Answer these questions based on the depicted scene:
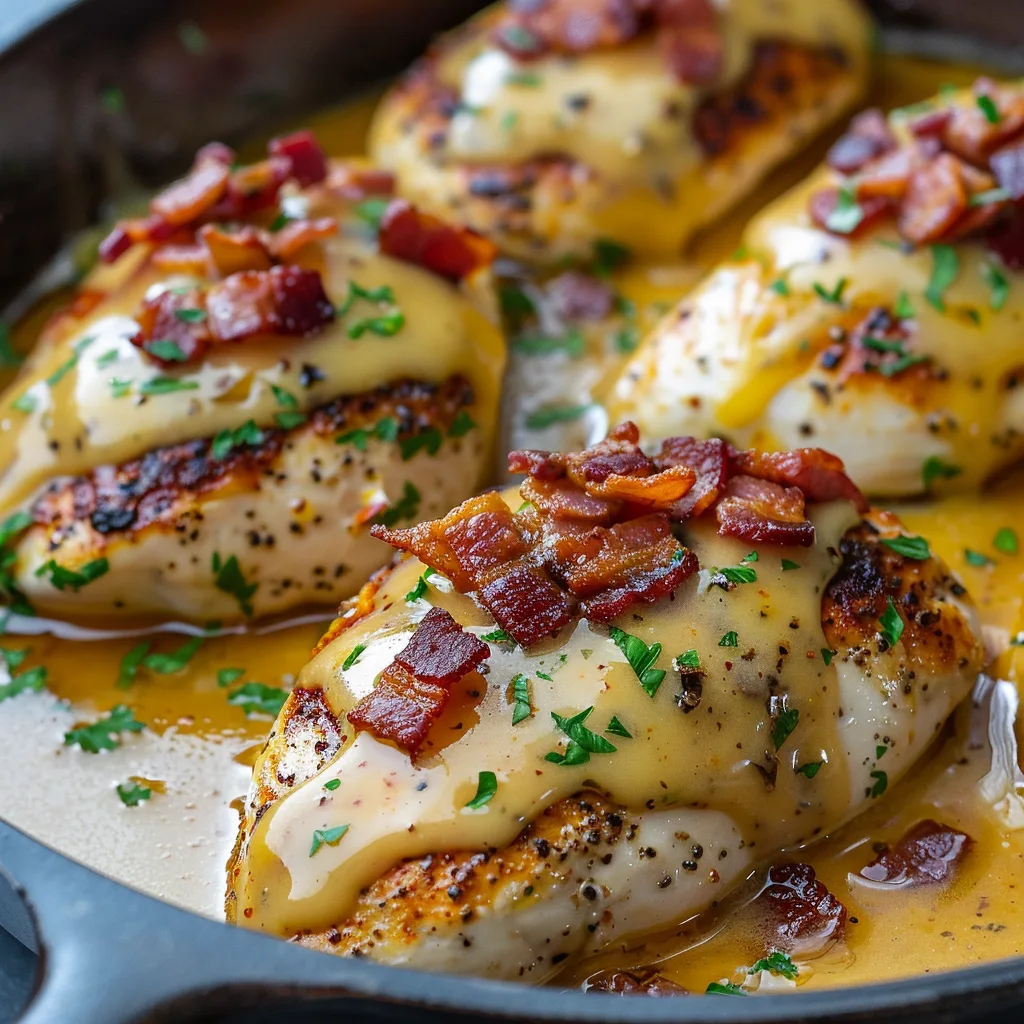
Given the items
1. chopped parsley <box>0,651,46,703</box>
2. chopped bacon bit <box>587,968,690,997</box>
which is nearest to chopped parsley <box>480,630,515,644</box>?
chopped bacon bit <box>587,968,690,997</box>

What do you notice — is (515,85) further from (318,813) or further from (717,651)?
(318,813)

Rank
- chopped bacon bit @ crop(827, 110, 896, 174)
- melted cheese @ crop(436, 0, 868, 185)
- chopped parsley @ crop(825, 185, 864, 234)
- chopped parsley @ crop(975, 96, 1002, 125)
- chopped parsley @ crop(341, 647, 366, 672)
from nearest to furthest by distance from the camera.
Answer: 1. chopped parsley @ crop(341, 647, 366, 672)
2. chopped parsley @ crop(825, 185, 864, 234)
3. chopped parsley @ crop(975, 96, 1002, 125)
4. chopped bacon bit @ crop(827, 110, 896, 174)
5. melted cheese @ crop(436, 0, 868, 185)

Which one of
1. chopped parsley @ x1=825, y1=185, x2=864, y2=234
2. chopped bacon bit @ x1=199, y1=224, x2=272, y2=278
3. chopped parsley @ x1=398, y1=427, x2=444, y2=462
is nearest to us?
chopped parsley @ x1=398, y1=427, x2=444, y2=462

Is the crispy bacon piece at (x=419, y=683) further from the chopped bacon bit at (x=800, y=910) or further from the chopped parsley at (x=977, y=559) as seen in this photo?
the chopped parsley at (x=977, y=559)

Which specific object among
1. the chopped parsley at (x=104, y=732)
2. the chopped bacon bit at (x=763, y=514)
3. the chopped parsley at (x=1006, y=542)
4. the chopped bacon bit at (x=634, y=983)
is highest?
the chopped bacon bit at (x=763, y=514)

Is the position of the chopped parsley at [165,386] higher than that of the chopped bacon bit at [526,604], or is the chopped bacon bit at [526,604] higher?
the chopped parsley at [165,386]

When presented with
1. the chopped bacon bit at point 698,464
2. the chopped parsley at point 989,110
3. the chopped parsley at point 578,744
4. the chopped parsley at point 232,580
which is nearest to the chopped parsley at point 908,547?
the chopped bacon bit at point 698,464

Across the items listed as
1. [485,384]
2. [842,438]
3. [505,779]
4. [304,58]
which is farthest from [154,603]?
[304,58]

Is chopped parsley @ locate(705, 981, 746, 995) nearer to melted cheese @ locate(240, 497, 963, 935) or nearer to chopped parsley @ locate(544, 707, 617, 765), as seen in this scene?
melted cheese @ locate(240, 497, 963, 935)
